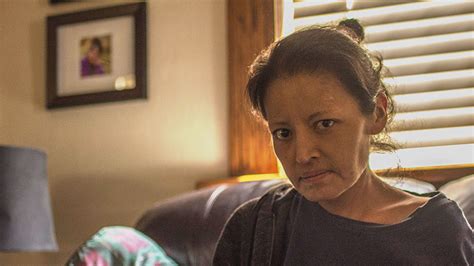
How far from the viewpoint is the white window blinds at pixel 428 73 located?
2.12 m

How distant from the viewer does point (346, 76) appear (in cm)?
112

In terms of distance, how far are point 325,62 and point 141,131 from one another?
152 cm

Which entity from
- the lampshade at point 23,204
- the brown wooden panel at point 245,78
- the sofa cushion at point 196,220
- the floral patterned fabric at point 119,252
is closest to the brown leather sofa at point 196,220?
the sofa cushion at point 196,220

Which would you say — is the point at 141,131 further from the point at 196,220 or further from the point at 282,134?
the point at 282,134

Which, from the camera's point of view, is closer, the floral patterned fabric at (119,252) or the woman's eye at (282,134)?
the woman's eye at (282,134)

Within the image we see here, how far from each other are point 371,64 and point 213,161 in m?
1.28

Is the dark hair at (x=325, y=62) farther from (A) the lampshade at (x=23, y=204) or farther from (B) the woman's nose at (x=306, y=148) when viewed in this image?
(A) the lampshade at (x=23, y=204)

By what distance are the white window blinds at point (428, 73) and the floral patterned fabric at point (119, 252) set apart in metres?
0.72

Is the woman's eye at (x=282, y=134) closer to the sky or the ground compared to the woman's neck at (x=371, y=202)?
closer to the sky

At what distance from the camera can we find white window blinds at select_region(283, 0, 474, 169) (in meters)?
2.12

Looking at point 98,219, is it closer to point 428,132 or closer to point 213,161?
point 213,161

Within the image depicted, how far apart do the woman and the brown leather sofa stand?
70cm

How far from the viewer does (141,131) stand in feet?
8.37

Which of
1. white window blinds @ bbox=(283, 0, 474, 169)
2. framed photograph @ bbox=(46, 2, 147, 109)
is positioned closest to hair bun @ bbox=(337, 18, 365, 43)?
white window blinds @ bbox=(283, 0, 474, 169)
